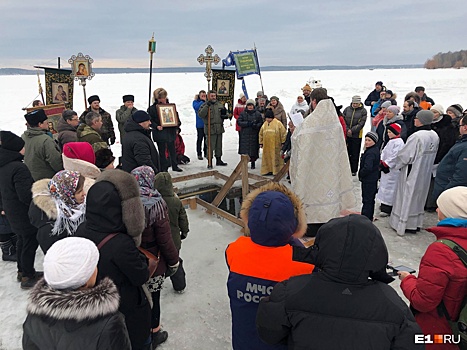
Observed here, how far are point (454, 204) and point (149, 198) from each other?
2.20 metres

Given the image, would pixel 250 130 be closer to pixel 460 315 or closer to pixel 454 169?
pixel 454 169

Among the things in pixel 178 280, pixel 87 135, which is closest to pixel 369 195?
pixel 178 280

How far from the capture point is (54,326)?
1.54 m

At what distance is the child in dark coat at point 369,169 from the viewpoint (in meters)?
5.16

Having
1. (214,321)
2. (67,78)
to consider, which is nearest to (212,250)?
(214,321)

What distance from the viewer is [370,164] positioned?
5.15 m

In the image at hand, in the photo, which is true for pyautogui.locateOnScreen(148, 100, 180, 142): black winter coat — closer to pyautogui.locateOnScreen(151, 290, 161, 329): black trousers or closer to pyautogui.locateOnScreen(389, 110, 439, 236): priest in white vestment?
pyautogui.locateOnScreen(389, 110, 439, 236): priest in white vestment

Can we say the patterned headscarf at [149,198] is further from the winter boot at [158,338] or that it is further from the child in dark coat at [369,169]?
the child in dark coat at [369,169]

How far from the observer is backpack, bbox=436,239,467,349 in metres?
2.00

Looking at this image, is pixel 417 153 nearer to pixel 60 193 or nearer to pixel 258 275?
pixel 258 275

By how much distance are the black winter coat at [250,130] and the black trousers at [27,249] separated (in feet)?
18.7

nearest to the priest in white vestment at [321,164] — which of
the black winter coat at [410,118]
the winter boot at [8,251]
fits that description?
the black winter coat at [410,118]

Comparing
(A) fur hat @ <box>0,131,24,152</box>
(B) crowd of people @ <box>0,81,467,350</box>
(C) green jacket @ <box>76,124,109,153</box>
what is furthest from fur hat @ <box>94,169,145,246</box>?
(C) green jacket @ <box>76,124,109,153</box>

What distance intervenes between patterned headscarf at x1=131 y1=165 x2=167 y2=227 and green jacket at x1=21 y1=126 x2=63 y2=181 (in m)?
2.21
